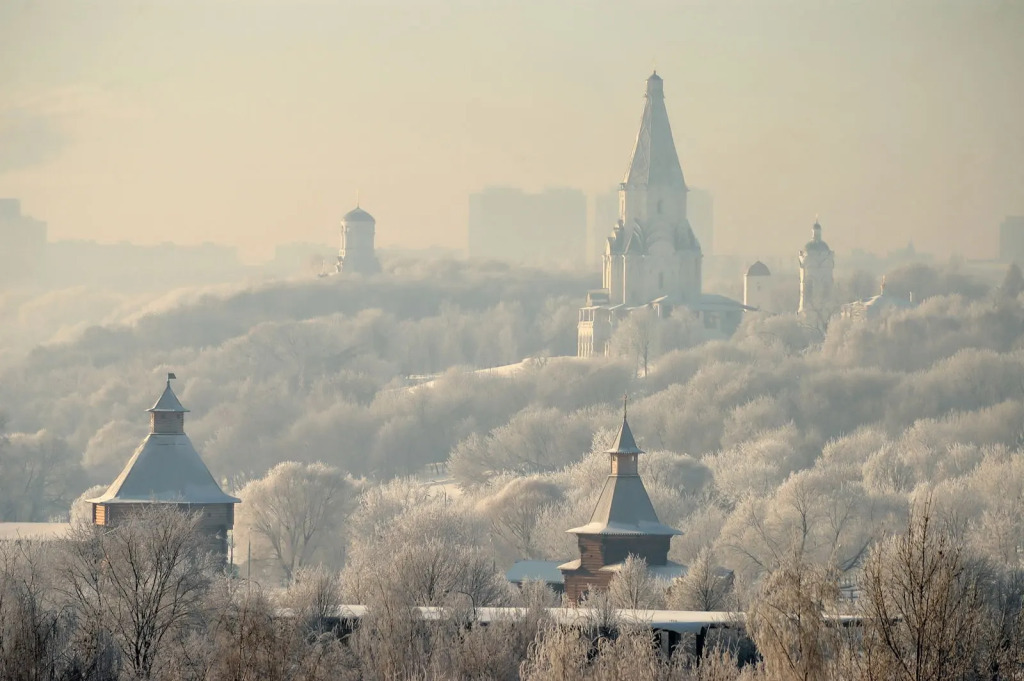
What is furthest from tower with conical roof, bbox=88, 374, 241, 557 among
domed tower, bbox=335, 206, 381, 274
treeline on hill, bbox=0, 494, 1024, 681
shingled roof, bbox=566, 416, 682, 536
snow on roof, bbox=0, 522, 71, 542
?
domed tower, bbox=335, 206, 381, 274

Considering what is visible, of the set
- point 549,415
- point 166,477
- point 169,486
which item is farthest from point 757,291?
point 169,486

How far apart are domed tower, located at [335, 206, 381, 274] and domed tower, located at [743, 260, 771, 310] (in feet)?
88.5

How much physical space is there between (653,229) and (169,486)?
259ft

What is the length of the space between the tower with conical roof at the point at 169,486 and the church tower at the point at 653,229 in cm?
7699

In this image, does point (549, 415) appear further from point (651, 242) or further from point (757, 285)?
point (757, 285)

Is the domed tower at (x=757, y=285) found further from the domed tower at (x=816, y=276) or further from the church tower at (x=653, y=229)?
the church tower at (x=653, y=229)

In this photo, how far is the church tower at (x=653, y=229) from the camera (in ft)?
441

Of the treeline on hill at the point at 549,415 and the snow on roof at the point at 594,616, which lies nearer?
the snow on roof at the point at 594,616

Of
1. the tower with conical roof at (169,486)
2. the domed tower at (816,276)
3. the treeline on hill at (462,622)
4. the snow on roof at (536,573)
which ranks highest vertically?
the domed tower at (816,276)

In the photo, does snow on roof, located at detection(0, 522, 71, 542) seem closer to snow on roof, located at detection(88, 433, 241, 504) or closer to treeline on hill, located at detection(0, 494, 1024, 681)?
snow on roof, located at detection(88, 433, 241, 504)

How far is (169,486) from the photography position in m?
57.3

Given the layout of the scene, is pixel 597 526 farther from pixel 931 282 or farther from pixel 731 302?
pixel 931 282

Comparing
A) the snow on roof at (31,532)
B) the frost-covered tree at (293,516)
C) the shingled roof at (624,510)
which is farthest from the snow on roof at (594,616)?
the frost-covered tree at (293,516)

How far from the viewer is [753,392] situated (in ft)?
372
